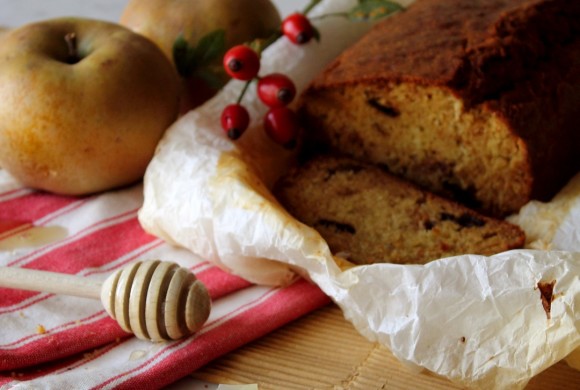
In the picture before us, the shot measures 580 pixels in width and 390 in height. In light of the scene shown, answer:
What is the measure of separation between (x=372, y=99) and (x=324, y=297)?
0.60 m

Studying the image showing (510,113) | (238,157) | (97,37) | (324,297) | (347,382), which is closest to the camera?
(347,382)

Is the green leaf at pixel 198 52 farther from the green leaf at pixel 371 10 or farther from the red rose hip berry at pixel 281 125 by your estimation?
the green leaf at pixel 371 10

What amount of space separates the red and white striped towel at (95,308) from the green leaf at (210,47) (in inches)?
18.4

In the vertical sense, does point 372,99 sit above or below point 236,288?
above

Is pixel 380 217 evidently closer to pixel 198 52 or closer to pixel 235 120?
pixel 235 120

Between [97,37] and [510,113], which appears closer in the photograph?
[510,113]

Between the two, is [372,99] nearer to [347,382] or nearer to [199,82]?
[199,82]

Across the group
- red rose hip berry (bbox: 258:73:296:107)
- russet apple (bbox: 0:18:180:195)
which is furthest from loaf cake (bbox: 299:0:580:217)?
russet apple (bbox: 0:18:180:195)

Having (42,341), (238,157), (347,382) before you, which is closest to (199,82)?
(238,157)

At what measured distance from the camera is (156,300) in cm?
140

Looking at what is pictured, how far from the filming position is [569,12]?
6.95ft

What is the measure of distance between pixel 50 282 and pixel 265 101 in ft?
2.70

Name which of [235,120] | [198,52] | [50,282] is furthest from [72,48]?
[50,282]

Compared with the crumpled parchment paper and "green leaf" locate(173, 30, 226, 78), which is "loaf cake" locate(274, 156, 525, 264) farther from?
"green leaf" locate(173, 30, 226, 78)
